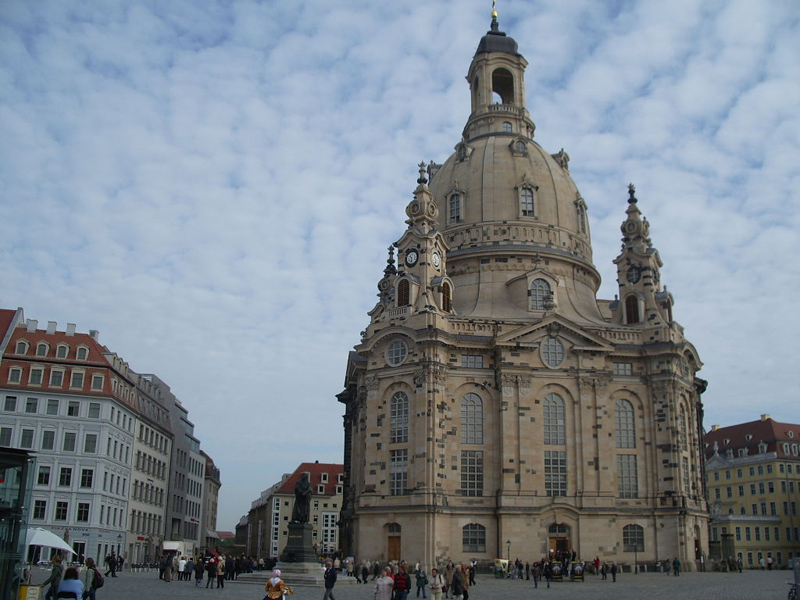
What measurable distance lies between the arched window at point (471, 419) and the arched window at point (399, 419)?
4.20 meters

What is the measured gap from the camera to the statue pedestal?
42.2m

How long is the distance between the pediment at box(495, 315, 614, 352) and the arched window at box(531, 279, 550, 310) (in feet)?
12.0

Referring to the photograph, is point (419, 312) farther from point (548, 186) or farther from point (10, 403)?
point (10, 403)

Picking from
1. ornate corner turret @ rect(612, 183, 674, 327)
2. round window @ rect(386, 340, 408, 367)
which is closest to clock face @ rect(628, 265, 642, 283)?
ornate corner turret @ rect(612, 183, 674, 327)

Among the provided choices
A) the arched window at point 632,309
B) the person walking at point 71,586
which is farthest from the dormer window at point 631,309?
the person walking at point 71,586

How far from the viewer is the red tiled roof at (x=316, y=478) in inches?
4227

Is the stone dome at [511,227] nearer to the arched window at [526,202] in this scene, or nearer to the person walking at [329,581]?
the arched window at [526,202]

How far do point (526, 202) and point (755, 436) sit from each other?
46.5 metres

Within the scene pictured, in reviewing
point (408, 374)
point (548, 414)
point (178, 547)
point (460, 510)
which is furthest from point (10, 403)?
point (548, 414)

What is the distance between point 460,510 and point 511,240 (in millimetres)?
23107

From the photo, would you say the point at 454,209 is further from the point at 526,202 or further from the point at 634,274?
the point at 634,274

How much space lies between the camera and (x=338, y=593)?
37.4m

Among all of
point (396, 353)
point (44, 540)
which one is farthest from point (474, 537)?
point (44, 540)

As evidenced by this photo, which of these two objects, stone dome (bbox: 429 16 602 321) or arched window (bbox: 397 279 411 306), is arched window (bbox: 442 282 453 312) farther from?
arched window (bbox: 397 279 411 306)
